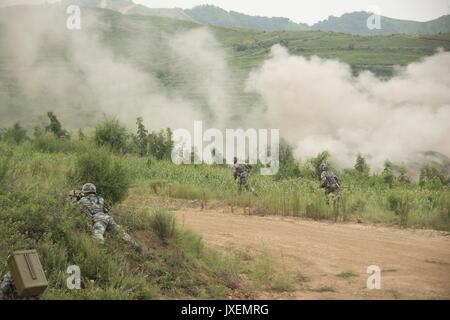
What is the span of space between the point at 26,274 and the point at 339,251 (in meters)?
6.58

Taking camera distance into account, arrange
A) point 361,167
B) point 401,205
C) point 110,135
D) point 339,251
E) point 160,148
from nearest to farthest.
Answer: point 339,251 → point 401,205 → point 110,135 → point 361,167 → point 160,148

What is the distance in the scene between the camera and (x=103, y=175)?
1088 cm

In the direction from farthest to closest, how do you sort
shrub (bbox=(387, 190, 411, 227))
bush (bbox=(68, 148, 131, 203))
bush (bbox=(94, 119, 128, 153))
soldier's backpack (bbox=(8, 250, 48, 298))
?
bush (bbox=(94, 119, 128, 153)), shrub (bbox=(387, 190, 411, 227)), bush (bbox=(68, 148, 131, 203)), soldier's backpack (bbox=(8, 250, 48, 298))

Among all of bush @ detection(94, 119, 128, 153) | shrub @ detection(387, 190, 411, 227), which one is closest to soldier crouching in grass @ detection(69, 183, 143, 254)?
shrub @ detection(387, 190, 411, 227)

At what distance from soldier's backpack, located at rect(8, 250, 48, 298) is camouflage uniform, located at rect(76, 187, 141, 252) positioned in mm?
2348

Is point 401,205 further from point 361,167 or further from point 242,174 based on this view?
point 361,167

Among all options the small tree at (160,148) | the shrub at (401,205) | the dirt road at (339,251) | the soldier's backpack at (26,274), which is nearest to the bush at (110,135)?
the small tree at (160,148)

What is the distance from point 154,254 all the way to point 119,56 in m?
77.5

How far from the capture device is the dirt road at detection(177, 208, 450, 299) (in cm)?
840

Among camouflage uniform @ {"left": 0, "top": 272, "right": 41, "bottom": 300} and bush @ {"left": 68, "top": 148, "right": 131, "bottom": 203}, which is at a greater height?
bush @ {"left": 68, "top": 148, "right": 131, "bottom": 203}

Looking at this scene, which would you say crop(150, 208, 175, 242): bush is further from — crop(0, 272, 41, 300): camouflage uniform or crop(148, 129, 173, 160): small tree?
crop(148, 129, 173, 160): small tree

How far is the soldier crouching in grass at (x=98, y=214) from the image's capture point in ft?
27.3

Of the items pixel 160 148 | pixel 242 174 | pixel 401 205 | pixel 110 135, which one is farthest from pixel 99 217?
pixel 160 148
